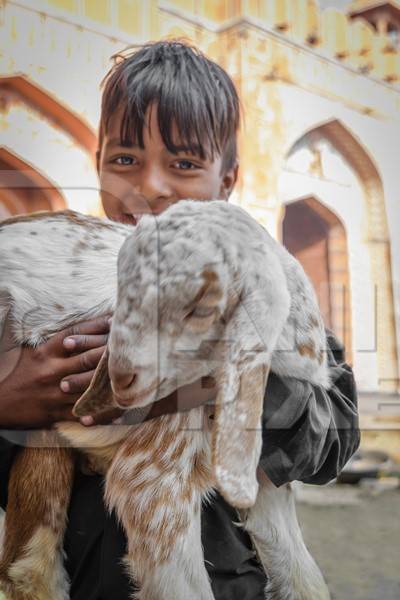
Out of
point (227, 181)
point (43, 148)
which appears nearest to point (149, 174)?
point (227, 181)

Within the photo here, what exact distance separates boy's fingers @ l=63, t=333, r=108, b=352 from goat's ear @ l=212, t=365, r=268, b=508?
272mm

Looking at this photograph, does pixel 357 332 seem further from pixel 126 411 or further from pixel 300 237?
pixel 126 411

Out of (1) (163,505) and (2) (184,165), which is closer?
(1) (163,505)

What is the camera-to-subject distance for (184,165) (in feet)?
5.21

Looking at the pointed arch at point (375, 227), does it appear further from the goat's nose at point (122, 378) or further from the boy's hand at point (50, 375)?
the goat's nose at point (122, 378)

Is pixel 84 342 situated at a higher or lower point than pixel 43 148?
lower

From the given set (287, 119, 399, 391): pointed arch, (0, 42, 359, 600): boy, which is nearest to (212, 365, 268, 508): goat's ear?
(0, 42, 359, 600): boy

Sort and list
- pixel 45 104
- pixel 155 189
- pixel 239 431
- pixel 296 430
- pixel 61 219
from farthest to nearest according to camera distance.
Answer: pixel 45 104, pixel 155 189, pixel 61 219, pixel 296 430, pixel 239 431

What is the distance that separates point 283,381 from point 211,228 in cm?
34

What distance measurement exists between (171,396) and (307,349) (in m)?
0.30

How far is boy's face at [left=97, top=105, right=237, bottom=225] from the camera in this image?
1549 millimetres

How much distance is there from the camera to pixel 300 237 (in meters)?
3.69

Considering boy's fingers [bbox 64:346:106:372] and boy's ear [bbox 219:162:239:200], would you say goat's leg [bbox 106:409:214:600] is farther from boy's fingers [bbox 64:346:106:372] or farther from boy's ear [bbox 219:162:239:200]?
boy's ear [bbox 219:162:239:200]

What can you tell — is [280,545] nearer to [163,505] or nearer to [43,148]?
[163,505]
